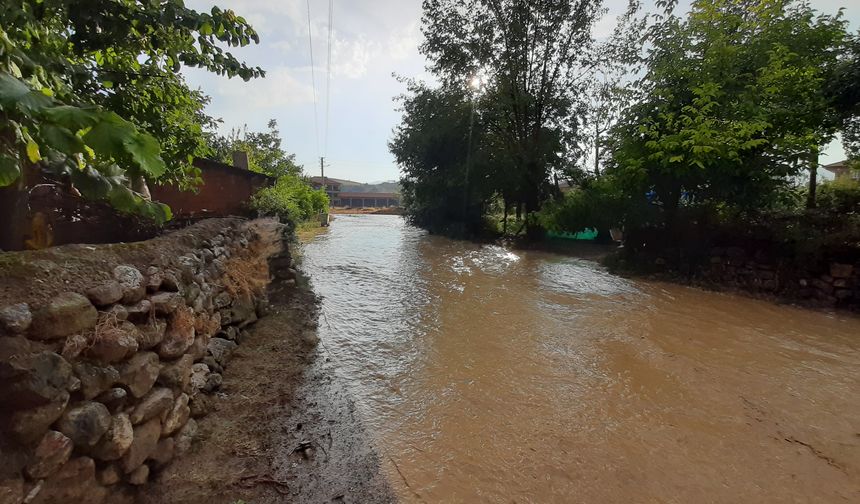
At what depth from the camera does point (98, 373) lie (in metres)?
2.12

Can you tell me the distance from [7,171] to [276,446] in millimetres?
2464

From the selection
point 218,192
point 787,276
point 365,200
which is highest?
point 365,200

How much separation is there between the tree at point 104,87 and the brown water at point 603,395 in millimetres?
2558

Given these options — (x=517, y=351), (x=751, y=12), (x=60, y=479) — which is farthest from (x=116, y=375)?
(x=751, y=12)

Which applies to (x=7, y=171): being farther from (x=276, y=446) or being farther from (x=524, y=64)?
(x=524, y=64)

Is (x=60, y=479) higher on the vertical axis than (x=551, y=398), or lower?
higher

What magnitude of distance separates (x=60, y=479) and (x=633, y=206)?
38.6 ft

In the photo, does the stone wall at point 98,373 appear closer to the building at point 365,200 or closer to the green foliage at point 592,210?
the green foliage at point 592,210

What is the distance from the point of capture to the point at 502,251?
54.9ft

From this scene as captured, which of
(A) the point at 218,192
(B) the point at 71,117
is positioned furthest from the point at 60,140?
(A) the point at 218,192

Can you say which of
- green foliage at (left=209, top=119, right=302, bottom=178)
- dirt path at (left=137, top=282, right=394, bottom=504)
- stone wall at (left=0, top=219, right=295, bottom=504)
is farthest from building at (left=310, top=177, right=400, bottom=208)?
stone wall at (left=0, top=219, right=295, bottom=504)

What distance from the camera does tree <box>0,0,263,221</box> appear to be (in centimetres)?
125

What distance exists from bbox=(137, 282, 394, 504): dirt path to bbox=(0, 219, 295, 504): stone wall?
0.64ft

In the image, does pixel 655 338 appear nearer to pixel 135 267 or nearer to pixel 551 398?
pixel 551 398
